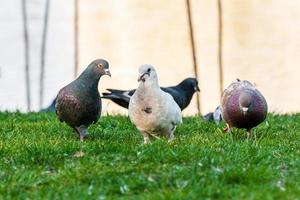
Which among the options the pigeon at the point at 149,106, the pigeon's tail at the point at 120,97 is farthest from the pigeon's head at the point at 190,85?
the pigeon at the point at 149,106

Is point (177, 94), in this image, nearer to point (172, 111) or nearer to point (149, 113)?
point (172, 111)

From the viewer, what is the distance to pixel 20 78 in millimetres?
12883

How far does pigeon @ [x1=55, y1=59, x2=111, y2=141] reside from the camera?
7414 mm

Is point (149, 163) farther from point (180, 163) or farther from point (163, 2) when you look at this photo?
point (163, 2)

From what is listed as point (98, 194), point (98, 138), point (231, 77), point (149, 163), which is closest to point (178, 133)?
point (98, 138)

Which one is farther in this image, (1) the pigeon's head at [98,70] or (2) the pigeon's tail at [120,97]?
(2) the pigeon's tail at [120,97]

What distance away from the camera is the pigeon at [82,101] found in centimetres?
741

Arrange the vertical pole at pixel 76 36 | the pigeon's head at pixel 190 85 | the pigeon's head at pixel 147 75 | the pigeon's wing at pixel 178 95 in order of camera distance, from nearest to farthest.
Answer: the pigeon's head at pixel 147 75 < the pigeon's wing at pixel 178 95 < the pigeon's head at pixel 190 85 < the vertical pole at pixel 76 36

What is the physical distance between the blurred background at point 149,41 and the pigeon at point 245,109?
505 centimetres

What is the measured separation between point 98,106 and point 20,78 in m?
5.56

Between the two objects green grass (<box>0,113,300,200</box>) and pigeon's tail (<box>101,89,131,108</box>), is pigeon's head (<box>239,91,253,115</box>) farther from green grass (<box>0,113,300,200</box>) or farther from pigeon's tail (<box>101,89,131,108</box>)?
pigeon's tail (<box>101,89,131,108</box>)

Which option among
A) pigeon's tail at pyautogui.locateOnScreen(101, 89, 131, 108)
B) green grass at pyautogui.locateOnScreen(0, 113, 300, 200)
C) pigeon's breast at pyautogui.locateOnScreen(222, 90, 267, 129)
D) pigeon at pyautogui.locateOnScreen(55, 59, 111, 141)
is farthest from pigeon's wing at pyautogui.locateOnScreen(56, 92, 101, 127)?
pigeon's tail at pyautogui.locateOnScreen(101, 89, 131, 108)

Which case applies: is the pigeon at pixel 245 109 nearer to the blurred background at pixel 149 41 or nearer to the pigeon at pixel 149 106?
the pigeon at pixel 149 106

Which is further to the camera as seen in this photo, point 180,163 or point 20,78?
point 20,78
